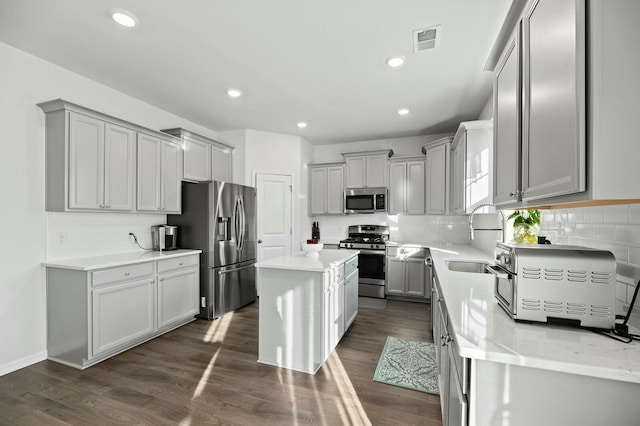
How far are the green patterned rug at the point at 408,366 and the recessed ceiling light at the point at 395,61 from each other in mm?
2781

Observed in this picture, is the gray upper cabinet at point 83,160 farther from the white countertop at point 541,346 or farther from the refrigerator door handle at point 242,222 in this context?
the white countertop at point 541,346

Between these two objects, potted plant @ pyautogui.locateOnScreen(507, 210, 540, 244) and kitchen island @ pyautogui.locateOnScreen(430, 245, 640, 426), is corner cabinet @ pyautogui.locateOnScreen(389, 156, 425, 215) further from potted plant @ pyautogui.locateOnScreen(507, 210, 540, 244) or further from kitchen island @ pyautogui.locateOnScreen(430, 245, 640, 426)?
kitchen island @ pyautogui.locateOnScreen(430, 245, 640, 426)

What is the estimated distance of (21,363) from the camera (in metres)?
2.52

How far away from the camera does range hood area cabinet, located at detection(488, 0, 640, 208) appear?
2.74ft

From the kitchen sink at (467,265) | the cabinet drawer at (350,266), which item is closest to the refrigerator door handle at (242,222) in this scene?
the cabinet drawer at (350,266)

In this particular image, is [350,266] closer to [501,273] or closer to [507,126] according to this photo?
[501,273]

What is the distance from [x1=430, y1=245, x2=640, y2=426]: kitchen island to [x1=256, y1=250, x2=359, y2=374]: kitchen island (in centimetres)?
147

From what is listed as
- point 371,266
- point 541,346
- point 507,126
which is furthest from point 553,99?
point 371,266

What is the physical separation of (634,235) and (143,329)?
12.4 ft

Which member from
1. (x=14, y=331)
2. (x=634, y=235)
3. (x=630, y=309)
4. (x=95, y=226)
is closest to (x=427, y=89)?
(x=634, y=235)

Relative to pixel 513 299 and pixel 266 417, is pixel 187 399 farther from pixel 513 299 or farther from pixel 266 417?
pixel 513 299

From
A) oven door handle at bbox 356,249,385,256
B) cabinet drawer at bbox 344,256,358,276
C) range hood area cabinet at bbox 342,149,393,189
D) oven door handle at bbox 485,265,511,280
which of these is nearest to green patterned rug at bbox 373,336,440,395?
cabinet drawer at bbox 344,256,358,276

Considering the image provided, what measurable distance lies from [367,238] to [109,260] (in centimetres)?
381

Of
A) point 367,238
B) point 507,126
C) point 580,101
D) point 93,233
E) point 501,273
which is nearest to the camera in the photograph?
point 580,101
